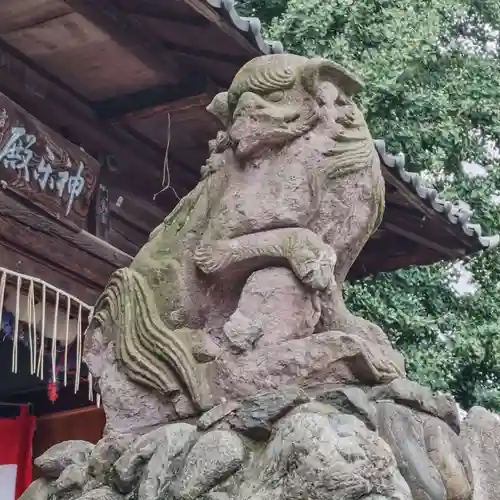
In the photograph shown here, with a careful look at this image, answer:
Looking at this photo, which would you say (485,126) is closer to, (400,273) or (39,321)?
(400,273)

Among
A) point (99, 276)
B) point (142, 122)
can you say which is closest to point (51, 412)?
point (99, 276)

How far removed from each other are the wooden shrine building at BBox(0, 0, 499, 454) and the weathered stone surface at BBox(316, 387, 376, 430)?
2124 mm

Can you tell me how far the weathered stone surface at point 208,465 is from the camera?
2121 mm

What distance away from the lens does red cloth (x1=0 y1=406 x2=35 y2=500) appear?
18.5 ft

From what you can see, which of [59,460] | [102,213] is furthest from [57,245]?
[59,460]

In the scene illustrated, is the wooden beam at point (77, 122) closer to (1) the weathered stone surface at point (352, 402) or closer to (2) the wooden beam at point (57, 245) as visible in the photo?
(2) the wooden beam at point (57, 245)

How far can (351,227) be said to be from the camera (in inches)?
108

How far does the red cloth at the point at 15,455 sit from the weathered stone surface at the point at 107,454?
11.2ft

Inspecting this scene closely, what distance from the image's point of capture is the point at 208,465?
2.13m

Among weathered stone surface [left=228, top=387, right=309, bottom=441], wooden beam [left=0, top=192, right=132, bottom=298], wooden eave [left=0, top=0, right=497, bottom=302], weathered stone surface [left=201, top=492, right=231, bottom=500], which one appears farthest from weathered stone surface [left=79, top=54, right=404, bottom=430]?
wooden beam [left=0, top=192, right=132, bottom=298]

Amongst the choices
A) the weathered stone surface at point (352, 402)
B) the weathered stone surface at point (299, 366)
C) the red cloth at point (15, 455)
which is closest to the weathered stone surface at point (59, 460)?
the weathered stone surface at point (299, 366)

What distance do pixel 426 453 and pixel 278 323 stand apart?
0.53 meters

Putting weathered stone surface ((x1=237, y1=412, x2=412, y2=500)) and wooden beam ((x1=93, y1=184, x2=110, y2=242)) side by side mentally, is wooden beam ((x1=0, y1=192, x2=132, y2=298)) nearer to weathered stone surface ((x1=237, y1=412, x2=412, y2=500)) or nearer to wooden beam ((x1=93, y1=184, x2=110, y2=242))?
wooden beam ((x1=93, y1=184, x2=110, y2=242))

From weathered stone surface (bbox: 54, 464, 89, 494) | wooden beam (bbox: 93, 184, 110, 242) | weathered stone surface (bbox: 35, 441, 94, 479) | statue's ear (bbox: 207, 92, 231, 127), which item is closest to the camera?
weathered stone surface (bbox: 54, 464, 89, 494)
